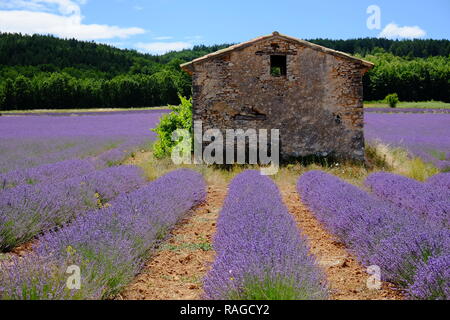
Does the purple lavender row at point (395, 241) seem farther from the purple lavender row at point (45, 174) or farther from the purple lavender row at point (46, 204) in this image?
the purple lavender row at point (45, 174)

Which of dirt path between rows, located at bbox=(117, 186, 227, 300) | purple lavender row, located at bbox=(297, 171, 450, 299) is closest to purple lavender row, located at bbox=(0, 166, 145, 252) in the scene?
dirt path between rows, located at bbox=(117, 186, 227, 300)

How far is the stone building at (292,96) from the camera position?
1002cm

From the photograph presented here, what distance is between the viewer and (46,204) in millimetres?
4547

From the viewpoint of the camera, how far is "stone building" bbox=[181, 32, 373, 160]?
32.9 ft

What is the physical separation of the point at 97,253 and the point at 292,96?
7.89 meters

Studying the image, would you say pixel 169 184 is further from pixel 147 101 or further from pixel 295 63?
pixel 147 101

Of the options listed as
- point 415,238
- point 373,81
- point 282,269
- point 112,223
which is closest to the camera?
point 282,269

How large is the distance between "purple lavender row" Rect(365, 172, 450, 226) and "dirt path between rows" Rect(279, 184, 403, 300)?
1.19 metres

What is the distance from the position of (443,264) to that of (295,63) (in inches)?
321

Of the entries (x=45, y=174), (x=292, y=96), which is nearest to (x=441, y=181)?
(x=292, y=96)

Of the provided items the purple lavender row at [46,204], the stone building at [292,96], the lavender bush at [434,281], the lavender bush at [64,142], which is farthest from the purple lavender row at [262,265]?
the stone building at [292,96]

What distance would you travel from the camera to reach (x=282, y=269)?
256cm
